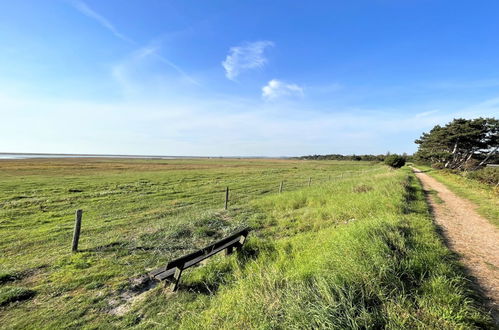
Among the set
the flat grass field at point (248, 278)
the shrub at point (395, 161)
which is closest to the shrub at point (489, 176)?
the flat grass field at point (248, 278)

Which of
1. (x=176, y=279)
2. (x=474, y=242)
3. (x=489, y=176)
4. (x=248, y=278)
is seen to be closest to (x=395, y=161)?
(x=489, y=176)

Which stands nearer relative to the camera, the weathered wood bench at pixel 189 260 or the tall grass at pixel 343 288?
the tall grass at pixel 343 288

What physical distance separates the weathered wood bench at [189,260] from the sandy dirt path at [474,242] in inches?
198

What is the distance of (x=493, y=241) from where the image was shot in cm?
672

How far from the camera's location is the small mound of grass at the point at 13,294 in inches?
180

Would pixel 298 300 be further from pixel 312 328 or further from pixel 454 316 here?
pixel 454 316

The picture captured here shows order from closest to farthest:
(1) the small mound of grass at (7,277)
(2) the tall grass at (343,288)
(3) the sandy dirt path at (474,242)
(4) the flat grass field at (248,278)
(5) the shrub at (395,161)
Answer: (2) the tall grass at (343,288) < (4) the flat grass field at (248,278) < (3) the sandy dirt path at (474,242) < (1) the small mound of grass at (7,277) < (5) the shrub at (395,161)

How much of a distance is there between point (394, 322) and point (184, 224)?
7744 millimetres

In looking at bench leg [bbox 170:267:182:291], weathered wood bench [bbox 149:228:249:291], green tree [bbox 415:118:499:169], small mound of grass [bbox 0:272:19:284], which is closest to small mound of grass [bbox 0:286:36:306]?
small mound of grass [bbox 0:272:19:284]

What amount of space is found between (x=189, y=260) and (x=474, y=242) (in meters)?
8.04

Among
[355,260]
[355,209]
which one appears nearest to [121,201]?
[355,209]

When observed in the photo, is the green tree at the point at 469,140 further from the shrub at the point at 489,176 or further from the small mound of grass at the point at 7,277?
the small mound of grass at the point at 7,277

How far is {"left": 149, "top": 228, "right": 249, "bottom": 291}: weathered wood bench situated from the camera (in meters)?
4.74

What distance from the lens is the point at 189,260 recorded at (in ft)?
16.5
